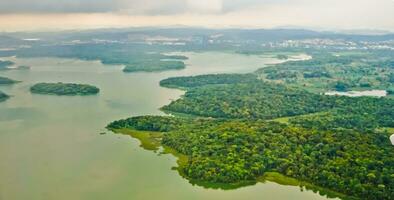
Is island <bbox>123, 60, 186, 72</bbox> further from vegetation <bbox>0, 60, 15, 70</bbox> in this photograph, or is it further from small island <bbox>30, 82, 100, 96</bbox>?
small island <bbox>30, 82, 100, 96</bbox>

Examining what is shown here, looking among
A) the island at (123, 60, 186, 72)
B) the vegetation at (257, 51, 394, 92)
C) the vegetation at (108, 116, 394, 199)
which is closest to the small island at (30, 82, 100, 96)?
the island at (123, 60, 186, 72)

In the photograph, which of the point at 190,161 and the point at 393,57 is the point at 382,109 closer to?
the point at 190,161

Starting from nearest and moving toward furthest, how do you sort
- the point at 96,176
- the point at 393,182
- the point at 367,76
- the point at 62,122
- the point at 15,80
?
the point at 393,182, the point at 96,176, the point at 62,122, the point at 15,80, the point at 367,76

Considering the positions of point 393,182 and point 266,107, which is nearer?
point 393,182

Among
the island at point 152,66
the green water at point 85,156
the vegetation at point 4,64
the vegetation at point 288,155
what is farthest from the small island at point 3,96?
the island at point 152,66

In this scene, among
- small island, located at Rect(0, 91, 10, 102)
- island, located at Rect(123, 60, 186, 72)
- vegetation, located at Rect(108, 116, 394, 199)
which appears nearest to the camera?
vegetation, located at Rect(108, 116, 394, 199)

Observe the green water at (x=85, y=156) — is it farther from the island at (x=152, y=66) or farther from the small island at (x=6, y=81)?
the island at (x=152, y=66)

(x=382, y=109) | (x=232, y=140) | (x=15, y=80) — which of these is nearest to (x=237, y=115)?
(x=232, y=140)
